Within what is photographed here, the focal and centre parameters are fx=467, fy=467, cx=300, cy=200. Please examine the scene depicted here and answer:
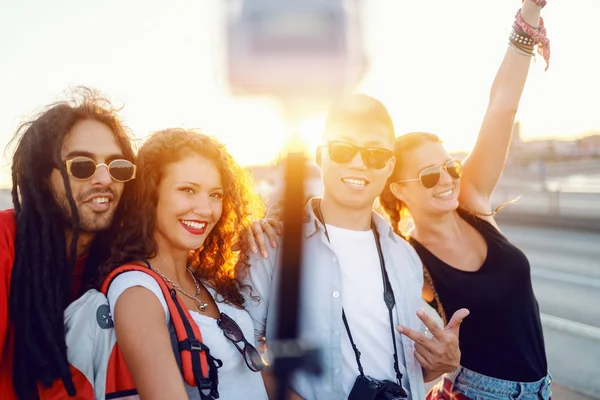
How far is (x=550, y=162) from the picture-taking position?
22016mm

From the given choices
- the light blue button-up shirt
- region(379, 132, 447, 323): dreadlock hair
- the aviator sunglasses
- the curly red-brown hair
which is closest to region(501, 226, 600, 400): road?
region(379, 132, 447, 323): dreadlock hair

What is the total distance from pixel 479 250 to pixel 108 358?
2.06m

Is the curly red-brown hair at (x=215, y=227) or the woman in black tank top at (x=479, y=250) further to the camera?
the woman in black tank top at (x=479, y=250)

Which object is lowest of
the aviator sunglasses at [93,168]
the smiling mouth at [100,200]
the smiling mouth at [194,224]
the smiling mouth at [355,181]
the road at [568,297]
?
the road at [568,297]

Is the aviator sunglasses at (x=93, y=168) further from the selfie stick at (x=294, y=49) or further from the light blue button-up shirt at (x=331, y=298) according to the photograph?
the selfie stick at (x=294, y=49)

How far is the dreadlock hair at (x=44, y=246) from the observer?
1.84m

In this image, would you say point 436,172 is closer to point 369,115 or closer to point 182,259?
point 369,115

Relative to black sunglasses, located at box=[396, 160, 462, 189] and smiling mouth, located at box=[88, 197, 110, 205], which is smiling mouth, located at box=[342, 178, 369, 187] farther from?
smiling mouth, located at box=[88, 197, 110, 205]

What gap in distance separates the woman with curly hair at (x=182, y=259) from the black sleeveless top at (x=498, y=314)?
47.3 inches

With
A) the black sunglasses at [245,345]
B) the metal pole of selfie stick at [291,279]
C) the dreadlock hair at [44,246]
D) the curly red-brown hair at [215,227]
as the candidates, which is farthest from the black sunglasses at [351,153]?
the metal pole of selfie stick at [291,279]

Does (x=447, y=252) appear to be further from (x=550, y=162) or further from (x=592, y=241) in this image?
(x=550, y=162)

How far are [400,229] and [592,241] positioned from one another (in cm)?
1210

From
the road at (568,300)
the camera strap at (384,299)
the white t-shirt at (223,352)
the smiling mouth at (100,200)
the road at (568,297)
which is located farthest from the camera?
the road at (568,297)

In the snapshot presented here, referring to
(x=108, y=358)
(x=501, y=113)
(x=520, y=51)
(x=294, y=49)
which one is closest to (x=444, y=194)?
(x=501, y=113)
